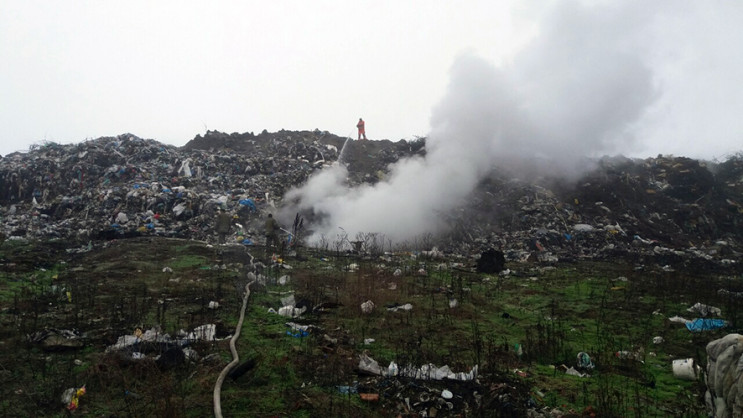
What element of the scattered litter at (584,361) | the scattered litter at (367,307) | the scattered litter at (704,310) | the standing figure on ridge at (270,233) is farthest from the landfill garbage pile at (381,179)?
the scattered litter at (584,361)

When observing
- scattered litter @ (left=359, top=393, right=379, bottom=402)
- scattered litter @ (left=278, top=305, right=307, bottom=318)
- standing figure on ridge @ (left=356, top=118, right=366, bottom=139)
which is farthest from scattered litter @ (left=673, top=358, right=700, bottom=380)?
standing figure on ridge @ (left=356, top=118, right=366, bottom=139)

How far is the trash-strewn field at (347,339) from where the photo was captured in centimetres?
320

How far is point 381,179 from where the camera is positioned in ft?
51.3

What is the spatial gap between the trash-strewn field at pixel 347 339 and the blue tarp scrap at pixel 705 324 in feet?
0.12

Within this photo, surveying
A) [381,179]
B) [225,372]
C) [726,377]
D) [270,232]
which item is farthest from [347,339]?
[381,179]

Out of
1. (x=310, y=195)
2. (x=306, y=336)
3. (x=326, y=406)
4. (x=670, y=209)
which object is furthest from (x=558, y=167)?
(x=326, y=406)

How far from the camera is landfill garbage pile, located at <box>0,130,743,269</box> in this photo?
11641mm

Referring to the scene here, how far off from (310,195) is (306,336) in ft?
32.1

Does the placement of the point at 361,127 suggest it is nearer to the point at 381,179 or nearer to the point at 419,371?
the point at 381,179

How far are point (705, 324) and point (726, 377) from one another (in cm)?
357

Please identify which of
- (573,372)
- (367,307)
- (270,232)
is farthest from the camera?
(270,232)

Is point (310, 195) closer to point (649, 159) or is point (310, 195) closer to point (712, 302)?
point (712, 302)

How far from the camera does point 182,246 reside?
10.0m

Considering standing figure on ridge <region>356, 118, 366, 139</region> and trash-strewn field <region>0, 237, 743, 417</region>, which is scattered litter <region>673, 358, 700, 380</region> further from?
standing figure on ridge <region>356, 118, 366, 139</region>
